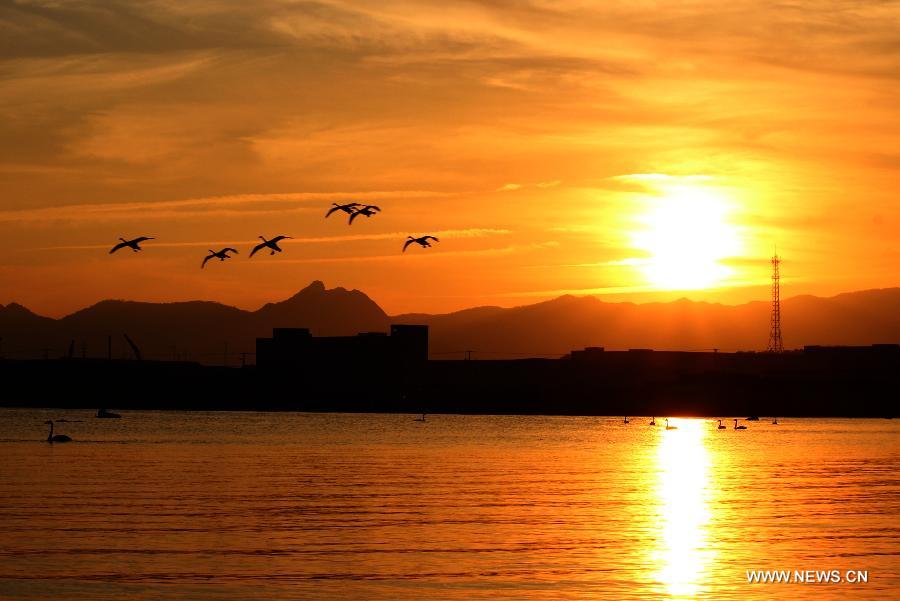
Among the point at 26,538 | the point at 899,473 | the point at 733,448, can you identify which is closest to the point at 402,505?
the point at 26,538

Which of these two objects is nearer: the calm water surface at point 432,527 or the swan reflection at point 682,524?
the calm water surface at point 432,527

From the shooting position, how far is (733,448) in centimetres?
16312

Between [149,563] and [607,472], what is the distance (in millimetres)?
64743

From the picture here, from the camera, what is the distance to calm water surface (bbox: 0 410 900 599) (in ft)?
152

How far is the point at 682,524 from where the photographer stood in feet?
218

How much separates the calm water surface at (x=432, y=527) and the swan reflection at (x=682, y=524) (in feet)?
0.54

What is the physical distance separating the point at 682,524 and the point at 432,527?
13063 mm

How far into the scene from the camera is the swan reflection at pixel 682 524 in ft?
158

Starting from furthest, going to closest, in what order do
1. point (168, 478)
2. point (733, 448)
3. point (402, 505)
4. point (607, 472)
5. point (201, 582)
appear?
point (733, 448), point (607, 472), point (168, 478), point (402, 505), point (201, 582)

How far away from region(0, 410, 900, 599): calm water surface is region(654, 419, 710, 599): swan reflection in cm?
17

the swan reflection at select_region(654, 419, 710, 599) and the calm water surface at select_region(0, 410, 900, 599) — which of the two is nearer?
the calm water surface at select_region(0, 410, 900, 599)

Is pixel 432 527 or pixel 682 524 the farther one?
pixel 682 524

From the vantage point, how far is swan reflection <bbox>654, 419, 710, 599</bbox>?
48188 mm

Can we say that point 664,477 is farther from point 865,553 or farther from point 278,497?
point 865,553
